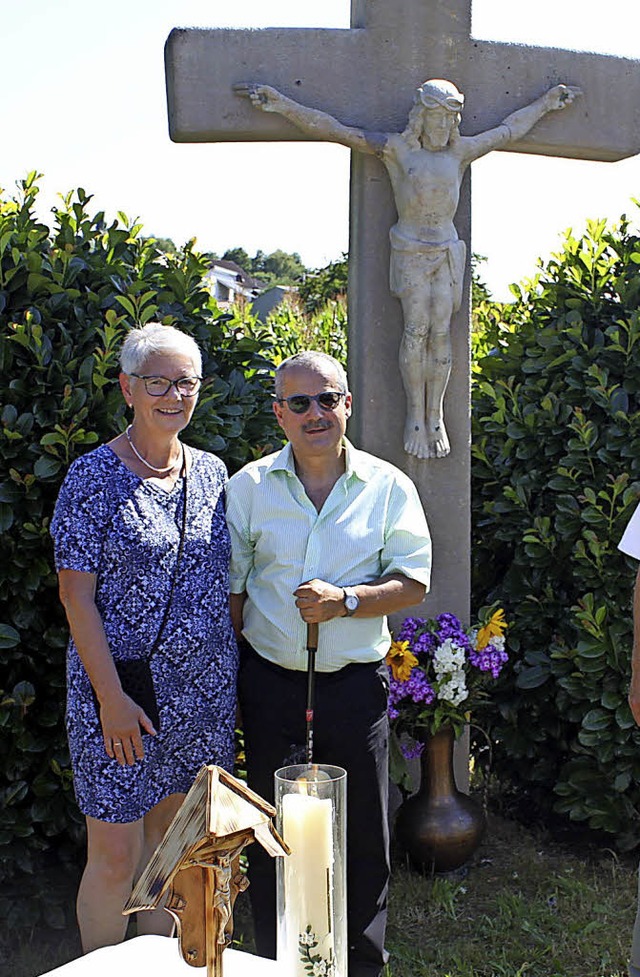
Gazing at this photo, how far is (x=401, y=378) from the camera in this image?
4.09m

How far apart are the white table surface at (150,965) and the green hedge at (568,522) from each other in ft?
7.90

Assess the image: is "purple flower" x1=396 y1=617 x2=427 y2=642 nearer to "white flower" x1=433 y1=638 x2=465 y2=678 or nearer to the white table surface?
"white flower" x1=433 y1=638 x2=465 y2=678

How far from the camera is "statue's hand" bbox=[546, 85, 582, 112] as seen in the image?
410 cm

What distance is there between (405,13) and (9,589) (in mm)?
2466

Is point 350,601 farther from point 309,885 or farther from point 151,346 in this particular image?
point 309,885

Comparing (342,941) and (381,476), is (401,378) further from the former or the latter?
(342,941)

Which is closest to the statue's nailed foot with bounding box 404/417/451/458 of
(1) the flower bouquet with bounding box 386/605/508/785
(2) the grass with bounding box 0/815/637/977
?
(1) the flower bouquet with bounding box 386/605/508/785

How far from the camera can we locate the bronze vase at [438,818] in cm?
399

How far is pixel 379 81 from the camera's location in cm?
402

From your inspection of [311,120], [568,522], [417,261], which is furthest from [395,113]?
[568,522]

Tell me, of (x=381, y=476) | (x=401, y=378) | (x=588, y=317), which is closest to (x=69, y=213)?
(x=401, y=378)

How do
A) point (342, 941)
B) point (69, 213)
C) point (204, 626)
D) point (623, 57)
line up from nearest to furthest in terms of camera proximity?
point (342, 941) → point (204, 626) → point (69, 213) → point (623, 57)

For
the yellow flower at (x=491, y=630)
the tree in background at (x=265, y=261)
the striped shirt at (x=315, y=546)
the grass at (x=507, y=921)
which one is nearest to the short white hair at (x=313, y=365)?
the striped shirt at (x=315, y=546)

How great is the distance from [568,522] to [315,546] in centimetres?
160
